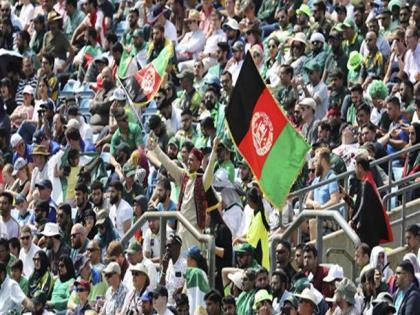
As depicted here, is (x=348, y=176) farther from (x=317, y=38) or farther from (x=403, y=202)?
(x=317, y=38)

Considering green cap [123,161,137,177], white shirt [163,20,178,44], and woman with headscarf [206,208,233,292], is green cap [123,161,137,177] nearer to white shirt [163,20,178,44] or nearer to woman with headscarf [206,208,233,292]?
woman with headscarf [206,208,233,292]

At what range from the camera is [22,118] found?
29.4m

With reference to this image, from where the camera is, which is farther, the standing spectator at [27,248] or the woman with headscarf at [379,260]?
the standing spectator at [27,248]

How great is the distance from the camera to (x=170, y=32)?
101ft

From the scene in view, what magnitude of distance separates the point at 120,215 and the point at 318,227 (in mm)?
3416

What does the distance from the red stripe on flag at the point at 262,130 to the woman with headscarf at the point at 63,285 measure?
2570mm

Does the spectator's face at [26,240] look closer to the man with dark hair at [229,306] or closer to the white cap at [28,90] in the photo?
the man with dark hair at [229,306]

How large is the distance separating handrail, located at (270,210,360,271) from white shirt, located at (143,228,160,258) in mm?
1418

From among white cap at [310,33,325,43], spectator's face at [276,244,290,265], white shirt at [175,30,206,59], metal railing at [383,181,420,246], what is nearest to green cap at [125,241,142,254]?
spectator's face at [276,244,290,265]

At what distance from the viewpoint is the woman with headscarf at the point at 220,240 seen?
22422 millimetres

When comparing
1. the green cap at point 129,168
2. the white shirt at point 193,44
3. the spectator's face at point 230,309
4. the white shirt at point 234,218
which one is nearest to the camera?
the spectator's face at point 230,309

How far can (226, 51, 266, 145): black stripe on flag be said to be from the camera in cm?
2223

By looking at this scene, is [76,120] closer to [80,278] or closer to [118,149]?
[118,149]

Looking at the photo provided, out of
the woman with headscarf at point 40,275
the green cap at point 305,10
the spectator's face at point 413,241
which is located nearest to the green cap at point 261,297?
the spectator's face at point 413,241
